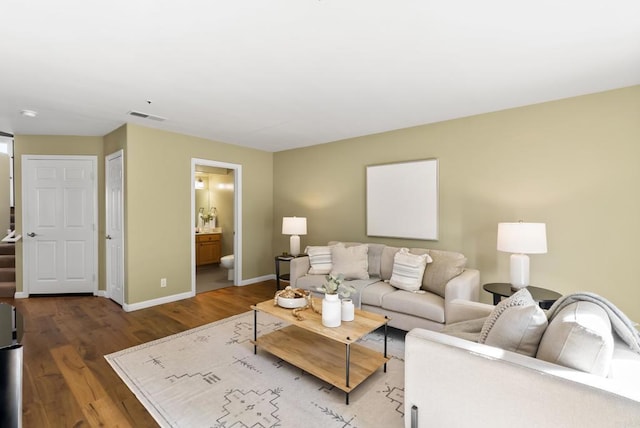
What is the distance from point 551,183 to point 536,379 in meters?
2.54

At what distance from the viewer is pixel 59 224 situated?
4449mm

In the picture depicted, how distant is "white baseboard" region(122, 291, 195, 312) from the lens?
3.75 m

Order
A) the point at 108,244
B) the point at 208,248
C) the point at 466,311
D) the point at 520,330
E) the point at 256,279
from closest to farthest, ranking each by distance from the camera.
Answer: the point at 520,330 → the point at 466,311 → the point at 108,244 → the point at 256,279 → the point at 208,248

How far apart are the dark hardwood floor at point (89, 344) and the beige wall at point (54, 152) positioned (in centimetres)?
65

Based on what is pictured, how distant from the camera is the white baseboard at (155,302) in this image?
12.3 ft

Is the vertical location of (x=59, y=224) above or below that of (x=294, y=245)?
above

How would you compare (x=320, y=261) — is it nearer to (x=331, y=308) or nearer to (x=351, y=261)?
(x=351, y=261)

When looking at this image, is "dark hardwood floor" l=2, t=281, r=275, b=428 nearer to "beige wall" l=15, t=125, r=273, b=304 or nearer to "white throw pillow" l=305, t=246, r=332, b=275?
"beige wall" l=15, t=125, r=273, b=304

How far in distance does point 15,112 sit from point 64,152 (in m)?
1.24

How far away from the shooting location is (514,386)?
1.16 metres

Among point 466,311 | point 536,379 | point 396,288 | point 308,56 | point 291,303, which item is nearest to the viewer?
point 536,379

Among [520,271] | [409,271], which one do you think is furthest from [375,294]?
[520,271]

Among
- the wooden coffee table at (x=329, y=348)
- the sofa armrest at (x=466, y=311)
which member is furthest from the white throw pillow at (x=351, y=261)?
the sofa armrest at (x=466, y=311)

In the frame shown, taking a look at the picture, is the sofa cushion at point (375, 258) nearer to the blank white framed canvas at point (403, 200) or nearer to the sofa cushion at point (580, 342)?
the blank white framed canvas at point (403, 200)
